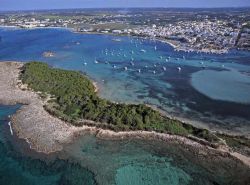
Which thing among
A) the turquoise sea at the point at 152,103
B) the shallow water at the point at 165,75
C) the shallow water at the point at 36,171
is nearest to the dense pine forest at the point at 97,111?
the turquoise sea at the point at 152,103

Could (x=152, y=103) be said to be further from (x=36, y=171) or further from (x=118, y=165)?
(x=36, y=171)

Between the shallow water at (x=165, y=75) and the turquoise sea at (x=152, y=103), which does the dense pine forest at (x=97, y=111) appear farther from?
→ the shallow water at (x=165, y=75)

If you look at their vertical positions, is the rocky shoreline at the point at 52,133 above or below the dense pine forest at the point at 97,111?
below

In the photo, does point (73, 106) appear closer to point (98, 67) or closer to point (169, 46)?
→ point (98, 67)

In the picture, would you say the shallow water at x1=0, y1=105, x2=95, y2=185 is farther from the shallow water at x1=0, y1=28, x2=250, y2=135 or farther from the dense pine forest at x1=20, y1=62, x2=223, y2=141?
the shallow water at x1=0, y1=28, x2=250, y2=135

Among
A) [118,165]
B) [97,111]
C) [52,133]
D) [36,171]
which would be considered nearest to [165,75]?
[97,111]

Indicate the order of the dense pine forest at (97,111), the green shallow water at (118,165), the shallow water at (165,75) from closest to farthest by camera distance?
the green shallow water at (118,165), the dense pine forest at (97,111), the shallow water at (165,75)

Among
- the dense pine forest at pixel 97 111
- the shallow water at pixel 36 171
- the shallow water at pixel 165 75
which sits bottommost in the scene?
the shallow water at pixel 165 75

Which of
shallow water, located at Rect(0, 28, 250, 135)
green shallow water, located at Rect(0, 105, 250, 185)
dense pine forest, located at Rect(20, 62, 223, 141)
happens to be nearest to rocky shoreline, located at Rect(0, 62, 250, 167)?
green shallow water, located at Rect(0, 105, 250, 185)

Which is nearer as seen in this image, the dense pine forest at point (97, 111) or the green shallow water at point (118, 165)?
the green shallow water at point (118, 165)
